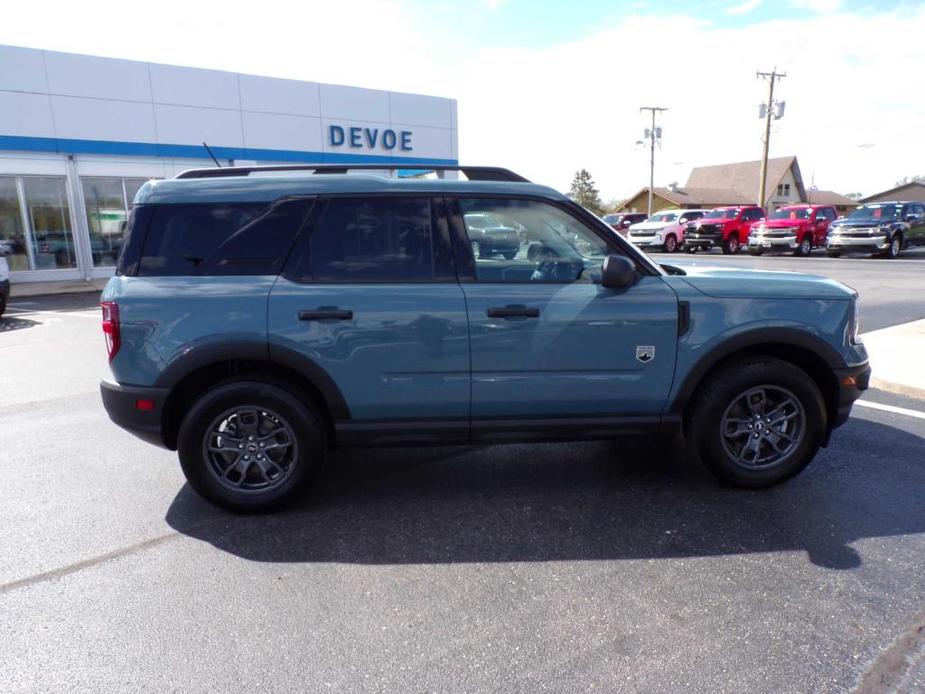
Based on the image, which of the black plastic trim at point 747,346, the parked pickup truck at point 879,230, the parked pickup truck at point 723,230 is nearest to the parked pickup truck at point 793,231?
the parked pickup truck at point 879,230

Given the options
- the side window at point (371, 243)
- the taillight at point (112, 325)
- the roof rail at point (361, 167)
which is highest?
the roof rail at point (361, 167)

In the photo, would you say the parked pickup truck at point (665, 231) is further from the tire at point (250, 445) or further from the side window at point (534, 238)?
the tire at point (250, 445)

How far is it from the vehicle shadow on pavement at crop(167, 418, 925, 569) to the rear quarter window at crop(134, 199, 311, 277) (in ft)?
4.80

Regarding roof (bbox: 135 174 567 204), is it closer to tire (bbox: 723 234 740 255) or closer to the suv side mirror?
the suv side mirror

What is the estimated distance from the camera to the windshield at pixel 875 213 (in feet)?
79.0

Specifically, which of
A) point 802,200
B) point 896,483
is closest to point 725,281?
point 896,483

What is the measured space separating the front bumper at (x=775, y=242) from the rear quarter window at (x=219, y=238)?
86.2 feet

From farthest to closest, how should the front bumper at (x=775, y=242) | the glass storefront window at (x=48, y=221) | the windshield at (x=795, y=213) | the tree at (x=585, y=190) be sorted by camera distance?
the tree at (x=585, y=190), the windshield at (x=795, y=213), the front bumper at (x=775, y=242), the glass storefront window at (x=48, y=221)

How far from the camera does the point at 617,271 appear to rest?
11.3ft

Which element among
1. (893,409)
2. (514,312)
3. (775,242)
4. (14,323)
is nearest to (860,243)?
(775,242)

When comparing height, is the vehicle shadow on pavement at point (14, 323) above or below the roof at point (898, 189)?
below

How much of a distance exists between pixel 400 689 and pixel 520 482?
1934 millimetres

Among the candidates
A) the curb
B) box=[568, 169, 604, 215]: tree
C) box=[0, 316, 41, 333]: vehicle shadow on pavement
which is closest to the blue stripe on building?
box=[0, 316, 41, 333]: vehicle shadow on pavement

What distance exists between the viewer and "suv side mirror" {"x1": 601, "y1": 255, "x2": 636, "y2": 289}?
3.46m
